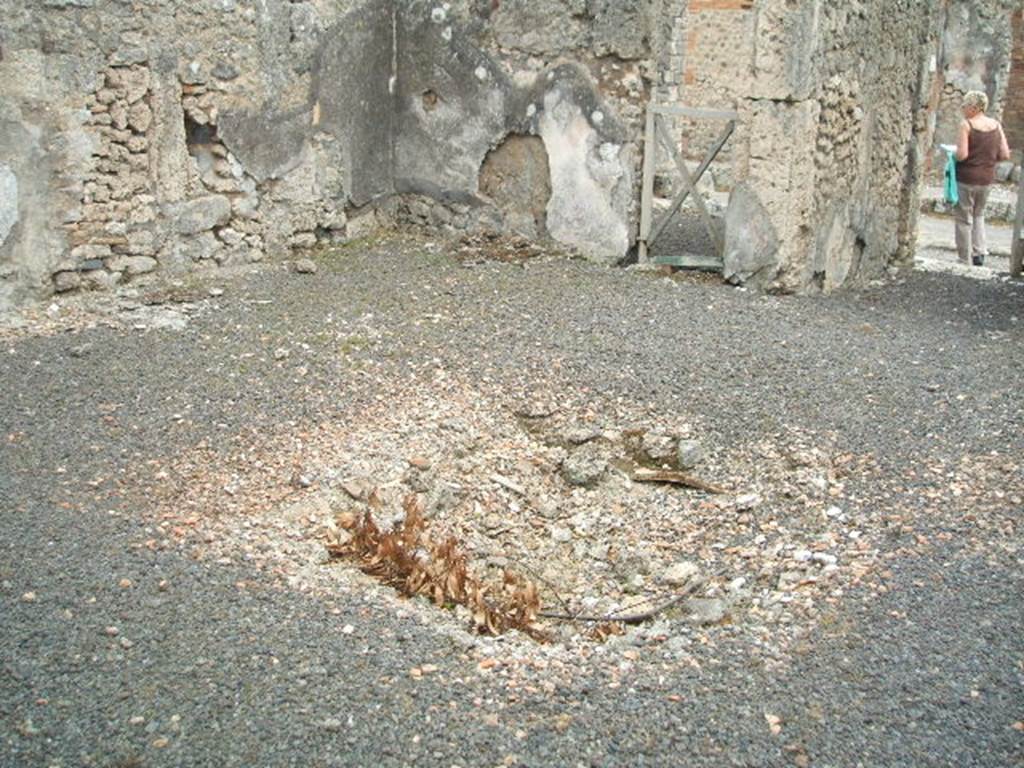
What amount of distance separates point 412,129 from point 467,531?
15.9 ft

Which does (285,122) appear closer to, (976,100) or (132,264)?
(132,264)

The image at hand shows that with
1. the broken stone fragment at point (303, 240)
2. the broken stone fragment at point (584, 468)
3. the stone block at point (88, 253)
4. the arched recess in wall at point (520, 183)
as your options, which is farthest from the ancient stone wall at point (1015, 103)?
the stone block at point (88, 253)

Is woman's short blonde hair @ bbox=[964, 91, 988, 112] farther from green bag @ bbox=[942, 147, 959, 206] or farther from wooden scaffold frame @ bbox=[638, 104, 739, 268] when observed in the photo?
wooden scaffold frame @ bbox=[638, 104, 739, 268]

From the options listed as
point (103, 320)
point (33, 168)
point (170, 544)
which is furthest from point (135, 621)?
point (33, 168)

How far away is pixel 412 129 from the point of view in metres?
9.20

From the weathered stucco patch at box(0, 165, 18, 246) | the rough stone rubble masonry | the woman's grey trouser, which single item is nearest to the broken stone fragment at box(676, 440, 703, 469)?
the rough stone rubble masonry

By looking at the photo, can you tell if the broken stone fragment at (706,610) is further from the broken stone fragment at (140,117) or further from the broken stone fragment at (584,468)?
the broken stone fragment at (140,117)

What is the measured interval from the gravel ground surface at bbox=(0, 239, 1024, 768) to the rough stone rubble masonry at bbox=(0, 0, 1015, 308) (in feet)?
1.54

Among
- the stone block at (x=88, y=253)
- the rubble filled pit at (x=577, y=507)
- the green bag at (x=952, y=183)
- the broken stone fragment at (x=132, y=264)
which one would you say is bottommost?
the rubble filled pit at (x=577, y=507)

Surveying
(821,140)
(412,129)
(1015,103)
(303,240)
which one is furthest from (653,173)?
(1015,103)

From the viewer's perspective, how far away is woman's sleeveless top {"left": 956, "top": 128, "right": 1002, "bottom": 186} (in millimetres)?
10367

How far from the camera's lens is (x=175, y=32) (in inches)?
294

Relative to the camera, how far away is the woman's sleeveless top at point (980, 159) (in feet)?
34.0

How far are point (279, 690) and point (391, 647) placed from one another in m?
0.43
